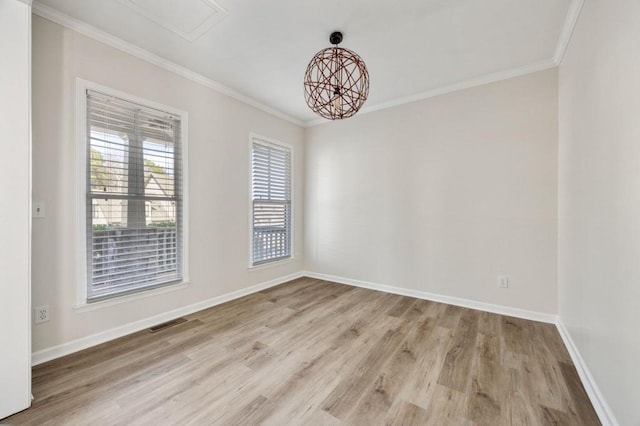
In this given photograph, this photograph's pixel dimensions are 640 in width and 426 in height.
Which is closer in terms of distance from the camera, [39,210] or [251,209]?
[39,210]

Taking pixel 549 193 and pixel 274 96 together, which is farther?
pixel 274 96

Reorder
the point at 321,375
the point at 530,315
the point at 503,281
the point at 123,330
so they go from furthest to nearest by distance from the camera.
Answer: the point at 503,281, the point at 530,315, the point at 123,330, the point at 321,375

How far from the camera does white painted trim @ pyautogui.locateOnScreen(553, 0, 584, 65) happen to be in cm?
190

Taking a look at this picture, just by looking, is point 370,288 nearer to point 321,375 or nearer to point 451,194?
point 451,194

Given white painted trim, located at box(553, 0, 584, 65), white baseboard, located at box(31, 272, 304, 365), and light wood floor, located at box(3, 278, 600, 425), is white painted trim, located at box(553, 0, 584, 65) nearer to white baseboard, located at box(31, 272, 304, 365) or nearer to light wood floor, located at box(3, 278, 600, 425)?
light wood floor, located at box(3, 278, 600, 425)

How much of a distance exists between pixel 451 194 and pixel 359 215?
1.29m

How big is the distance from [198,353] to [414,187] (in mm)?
3001

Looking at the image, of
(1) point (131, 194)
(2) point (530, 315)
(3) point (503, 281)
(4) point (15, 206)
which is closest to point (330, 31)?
(1) point (131, 194)

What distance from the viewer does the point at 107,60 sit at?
7.48 ft

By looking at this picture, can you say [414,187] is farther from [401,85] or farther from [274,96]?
[274,96]

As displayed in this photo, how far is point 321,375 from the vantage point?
1847mm

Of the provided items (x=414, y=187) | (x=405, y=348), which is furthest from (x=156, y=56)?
(x=405, y=348)

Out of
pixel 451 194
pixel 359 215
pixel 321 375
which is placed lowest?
pixel 321 375

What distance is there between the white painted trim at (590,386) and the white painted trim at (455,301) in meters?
0.41
